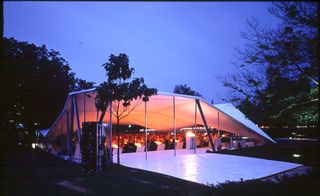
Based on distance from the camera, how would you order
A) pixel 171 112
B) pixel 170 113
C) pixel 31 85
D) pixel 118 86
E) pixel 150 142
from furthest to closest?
pixel 31 85 < pixel 150 142 < pixel 170 113 < pixel 171 112 < pixel 118 86

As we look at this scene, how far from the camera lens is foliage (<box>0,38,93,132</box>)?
26938mm

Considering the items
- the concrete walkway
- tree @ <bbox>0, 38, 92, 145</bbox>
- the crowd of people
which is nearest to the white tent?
the crowd of people

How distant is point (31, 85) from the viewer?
93.1ft

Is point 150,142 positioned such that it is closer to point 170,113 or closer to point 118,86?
point 170,113

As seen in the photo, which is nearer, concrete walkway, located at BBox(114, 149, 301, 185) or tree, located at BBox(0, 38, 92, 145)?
concrete walkway, located at BBox(114, 149, 301, 185)

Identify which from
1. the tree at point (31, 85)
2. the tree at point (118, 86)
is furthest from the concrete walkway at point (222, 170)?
the tree at point (31, 85)

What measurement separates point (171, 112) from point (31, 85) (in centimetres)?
1525

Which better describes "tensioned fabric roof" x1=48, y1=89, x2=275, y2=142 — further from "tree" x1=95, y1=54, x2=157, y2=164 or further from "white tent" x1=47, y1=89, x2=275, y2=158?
"tree" x1=95, y1=54, x2=157, y2=164

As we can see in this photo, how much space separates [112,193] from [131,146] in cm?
1413

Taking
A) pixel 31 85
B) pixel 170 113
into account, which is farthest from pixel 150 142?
pixel 31 85

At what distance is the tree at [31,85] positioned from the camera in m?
26.9

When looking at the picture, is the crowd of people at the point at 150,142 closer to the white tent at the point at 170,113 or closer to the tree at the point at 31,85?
the white tent at the point at 170,113

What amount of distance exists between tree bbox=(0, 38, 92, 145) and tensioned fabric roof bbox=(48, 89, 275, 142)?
4.98m

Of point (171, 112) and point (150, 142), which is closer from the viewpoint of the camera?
point (171, 112)
